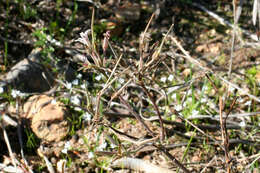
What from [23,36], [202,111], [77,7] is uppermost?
[77,7]

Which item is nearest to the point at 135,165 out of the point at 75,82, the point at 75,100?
the point at 75,100

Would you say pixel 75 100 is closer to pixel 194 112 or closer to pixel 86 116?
pixel 86 116

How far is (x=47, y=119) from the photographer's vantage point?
9.38 ft

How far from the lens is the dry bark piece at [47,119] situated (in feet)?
9.36

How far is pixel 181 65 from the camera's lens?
3.59 metres

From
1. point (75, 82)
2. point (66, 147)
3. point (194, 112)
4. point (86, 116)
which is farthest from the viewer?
point (75, 82)

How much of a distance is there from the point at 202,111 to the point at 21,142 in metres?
1.64

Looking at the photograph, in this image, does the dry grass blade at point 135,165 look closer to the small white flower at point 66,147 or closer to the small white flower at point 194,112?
the small white flower at point 66,147

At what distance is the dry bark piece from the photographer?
2852mm

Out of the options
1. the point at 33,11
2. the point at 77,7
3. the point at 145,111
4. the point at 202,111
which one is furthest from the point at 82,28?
the point at 202,111

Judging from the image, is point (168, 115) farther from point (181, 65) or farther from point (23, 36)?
point (23, 36)

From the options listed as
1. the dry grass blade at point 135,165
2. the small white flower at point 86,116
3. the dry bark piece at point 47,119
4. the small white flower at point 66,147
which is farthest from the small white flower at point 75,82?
the dry grass blade at point 135,165

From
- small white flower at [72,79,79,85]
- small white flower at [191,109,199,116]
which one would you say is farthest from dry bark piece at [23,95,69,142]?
small white flower at [191,109,199,116]

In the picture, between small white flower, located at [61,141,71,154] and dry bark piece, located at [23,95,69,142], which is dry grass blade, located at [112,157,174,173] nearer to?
small white flower, located at [61,141,71,154]
